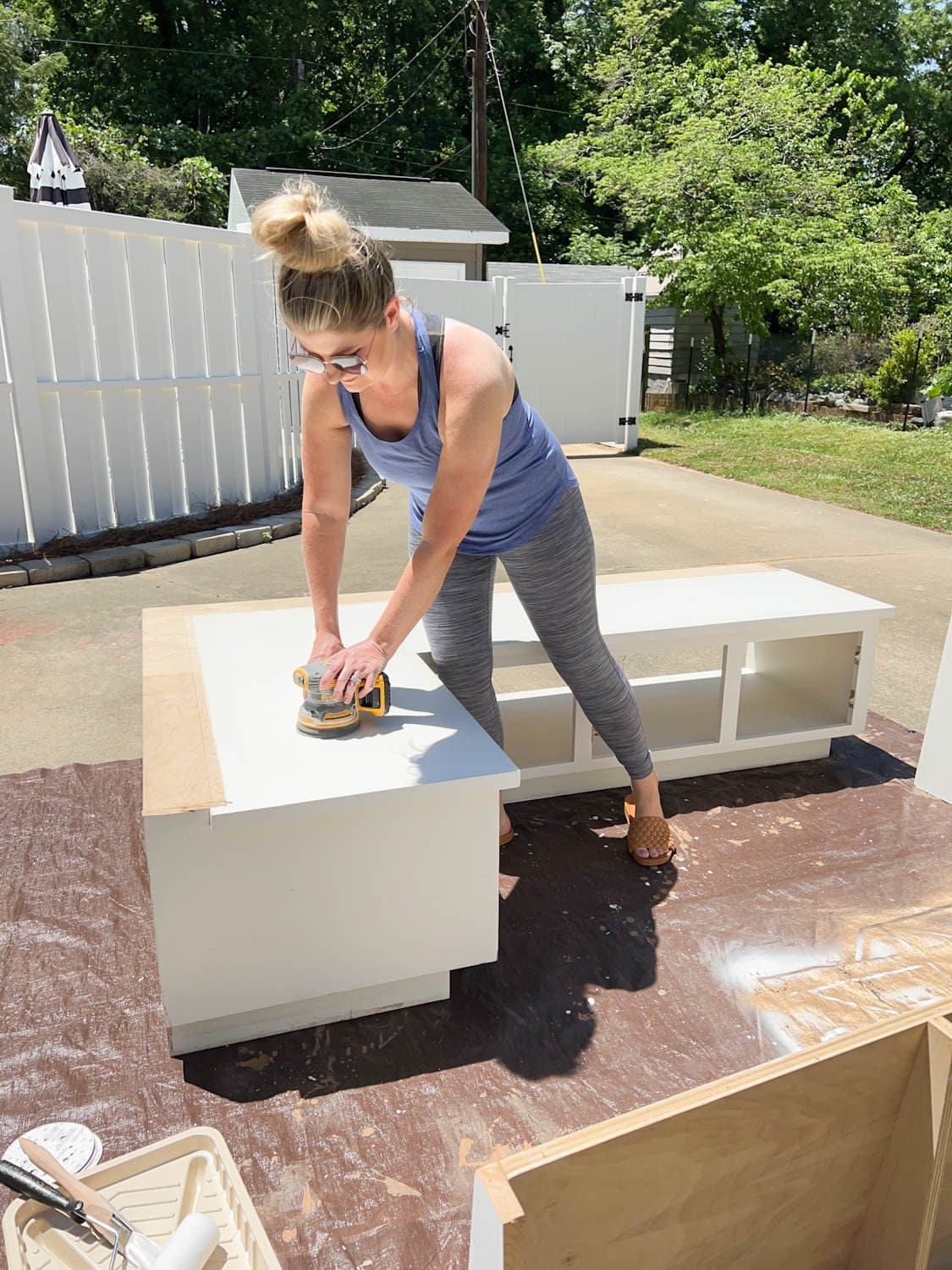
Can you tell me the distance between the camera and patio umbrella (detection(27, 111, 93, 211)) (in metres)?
6.55

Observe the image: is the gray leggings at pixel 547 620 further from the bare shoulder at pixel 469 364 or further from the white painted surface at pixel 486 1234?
the white painted surface at pixel 486 1234

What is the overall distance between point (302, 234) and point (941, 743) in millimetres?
1386

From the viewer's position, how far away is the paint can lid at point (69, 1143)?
1640 millimetres

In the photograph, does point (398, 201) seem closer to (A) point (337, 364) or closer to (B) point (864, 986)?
(A) point (337, 364)

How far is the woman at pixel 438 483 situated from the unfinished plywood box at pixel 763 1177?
1.07 meters

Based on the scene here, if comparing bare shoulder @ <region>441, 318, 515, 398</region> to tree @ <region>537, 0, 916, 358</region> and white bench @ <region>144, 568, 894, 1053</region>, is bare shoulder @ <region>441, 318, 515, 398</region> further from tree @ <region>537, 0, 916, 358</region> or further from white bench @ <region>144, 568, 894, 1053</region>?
tree @ <region>537, 0, 916, 358</region>

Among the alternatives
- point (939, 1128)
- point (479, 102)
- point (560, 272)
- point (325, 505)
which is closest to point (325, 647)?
point (325, 505)

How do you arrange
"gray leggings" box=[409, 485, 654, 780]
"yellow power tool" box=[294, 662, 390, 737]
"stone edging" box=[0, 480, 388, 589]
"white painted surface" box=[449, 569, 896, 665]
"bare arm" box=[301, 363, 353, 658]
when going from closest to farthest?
1. "yellow power tool" box=[294, 662, 390, 737]
2. "bare arm" box=[301, 363, 353, 658]
3. "gray leggings" box=[409, 485, 654, 780]
4. "white painted surface" box=[449, 569, 896, 665]
5. "stone edging" box=[0, 480, 388, 589]

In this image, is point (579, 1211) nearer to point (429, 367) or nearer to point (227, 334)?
point (429, 367)

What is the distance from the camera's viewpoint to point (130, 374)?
6.02 m

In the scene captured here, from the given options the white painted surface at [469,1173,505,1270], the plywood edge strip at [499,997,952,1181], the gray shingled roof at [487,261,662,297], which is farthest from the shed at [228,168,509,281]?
the white painted surface at [469,1173,505,1270]

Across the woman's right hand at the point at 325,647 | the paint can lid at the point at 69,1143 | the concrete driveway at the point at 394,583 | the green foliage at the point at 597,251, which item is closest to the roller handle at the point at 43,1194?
the paint can lid at the point at 69,1143

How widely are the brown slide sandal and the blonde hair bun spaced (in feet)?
5.40

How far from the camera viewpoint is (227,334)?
667 centimetres
